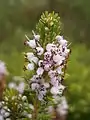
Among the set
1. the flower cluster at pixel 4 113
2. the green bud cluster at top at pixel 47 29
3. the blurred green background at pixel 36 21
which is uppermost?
the blurred green background at pixel 36 21

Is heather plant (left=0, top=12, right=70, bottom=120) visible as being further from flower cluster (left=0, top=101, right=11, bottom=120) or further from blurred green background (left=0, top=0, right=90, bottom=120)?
blurred green background (left=0, top=0, right=90, bottom=120)

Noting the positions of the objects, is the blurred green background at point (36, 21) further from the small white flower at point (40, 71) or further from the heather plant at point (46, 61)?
the small white flower at point (40, 71)

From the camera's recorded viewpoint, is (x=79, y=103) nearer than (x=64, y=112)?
No

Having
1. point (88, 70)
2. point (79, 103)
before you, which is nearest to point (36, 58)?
point (79, 103)

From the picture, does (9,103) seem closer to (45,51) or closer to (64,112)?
(45,51)

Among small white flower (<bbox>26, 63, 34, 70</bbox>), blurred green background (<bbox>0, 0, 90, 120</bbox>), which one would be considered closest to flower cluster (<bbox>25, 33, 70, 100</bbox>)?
small white flower (<bbox>26, 63, 34, 70</bbox>)

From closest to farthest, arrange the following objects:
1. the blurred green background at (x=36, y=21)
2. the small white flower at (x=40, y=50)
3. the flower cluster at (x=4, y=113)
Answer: the small white flower at (x=40, y=50)
the flower cluster at (x=4, y=113)
the blurred green background at (x=36, y=21)

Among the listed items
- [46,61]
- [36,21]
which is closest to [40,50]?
[46,61]

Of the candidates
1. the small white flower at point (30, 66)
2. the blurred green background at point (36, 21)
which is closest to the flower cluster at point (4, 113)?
the small white flower at point (30, 66)

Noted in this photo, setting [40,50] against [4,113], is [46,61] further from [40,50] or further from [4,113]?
[4,113]
